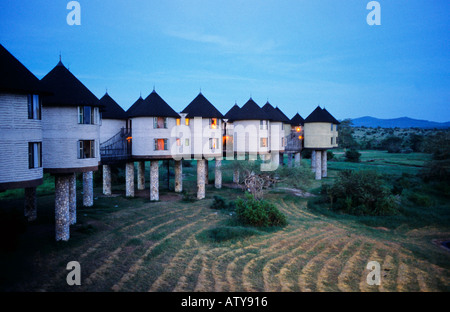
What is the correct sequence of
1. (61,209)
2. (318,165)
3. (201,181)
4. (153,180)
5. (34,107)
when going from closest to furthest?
(34,107)
(61,209)
(153,180)
(201,181)
(318,165)

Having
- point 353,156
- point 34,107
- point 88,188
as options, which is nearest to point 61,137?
point 34,107

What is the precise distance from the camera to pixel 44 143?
18.2 meters

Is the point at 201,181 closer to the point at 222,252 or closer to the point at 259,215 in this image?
the point at 259,215

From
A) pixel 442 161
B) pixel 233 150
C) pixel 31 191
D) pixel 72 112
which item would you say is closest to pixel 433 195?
pixel 442 161

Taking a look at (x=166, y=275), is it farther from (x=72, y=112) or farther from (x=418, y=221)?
(x=418, y=221)

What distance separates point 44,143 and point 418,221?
1140 inches

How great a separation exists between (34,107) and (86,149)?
446 cm

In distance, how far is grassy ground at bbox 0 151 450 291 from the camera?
44.8 feet

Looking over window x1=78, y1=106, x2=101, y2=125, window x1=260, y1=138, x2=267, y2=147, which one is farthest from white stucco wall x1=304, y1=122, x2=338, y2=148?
window x1=78, y1=106, x2=101, y2=125

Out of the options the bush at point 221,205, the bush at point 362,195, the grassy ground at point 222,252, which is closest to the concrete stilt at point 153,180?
the grassy ground at point 222,252

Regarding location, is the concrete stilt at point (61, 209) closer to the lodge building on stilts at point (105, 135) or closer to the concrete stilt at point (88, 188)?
the lodge building on stilts at point (105, 135)

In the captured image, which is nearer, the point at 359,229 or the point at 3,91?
the point at 3,91

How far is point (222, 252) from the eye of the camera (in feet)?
57.4

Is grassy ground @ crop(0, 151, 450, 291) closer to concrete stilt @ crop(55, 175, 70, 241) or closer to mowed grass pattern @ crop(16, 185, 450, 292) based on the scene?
mowed grass pattern @ crop(16, 185, 450, 292)
